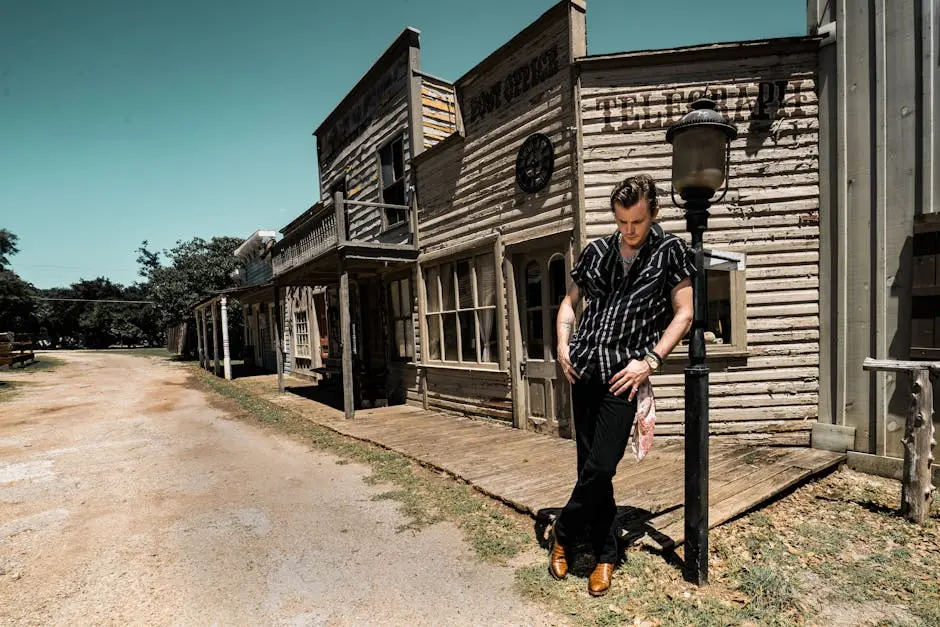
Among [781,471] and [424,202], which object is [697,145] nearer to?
[781,471]

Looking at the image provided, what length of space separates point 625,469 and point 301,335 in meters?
13.4

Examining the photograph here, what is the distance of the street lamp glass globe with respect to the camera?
269 cm

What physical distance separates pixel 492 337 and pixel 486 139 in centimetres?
301

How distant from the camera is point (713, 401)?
17.3ft

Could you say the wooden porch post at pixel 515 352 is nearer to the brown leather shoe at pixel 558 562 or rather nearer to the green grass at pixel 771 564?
the green grass at pixel 771 564

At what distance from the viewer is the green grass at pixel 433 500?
337cm

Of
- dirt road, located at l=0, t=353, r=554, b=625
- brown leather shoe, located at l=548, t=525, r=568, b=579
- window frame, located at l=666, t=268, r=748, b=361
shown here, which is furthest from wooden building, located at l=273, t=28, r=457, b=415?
brown leather shoe, located at l=548, t=525, r=568, b=579

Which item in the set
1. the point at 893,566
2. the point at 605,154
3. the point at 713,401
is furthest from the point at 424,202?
the point at 893,566

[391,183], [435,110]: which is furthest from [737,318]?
[391,183]

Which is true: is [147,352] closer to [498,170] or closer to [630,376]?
[498,170]

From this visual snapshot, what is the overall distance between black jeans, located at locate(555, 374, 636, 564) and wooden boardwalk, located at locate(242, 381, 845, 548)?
60 cm

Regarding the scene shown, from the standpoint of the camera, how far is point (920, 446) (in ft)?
11.5

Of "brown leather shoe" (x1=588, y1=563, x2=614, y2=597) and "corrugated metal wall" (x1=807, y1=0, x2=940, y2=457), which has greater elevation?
"corrugated metal wall" (x1=807, y1=0, x2=940, y2=457)

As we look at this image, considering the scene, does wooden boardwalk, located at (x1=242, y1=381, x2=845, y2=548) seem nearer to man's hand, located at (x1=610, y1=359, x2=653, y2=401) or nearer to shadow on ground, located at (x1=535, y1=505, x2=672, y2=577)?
shadow on ground, located at (x1=535, y1=505, x2=672, y2=577)
